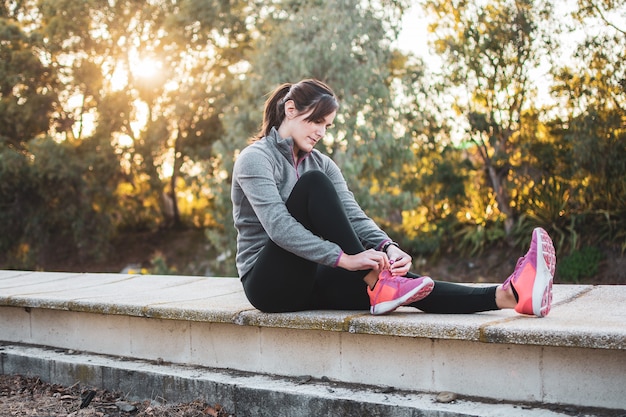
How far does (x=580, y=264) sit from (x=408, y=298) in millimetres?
8910

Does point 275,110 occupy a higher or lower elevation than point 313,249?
higher

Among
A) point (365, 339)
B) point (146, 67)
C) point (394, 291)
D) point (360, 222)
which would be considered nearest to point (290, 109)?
point (360, 222)

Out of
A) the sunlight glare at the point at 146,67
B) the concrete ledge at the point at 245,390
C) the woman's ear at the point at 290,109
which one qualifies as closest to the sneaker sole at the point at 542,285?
the concrete ledge at the point at 245,390

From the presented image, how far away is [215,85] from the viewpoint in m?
14.6

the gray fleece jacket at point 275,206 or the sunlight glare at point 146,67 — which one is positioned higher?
the sunlight glare at point 146,67

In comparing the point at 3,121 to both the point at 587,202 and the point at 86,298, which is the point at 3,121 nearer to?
the point at 587,202

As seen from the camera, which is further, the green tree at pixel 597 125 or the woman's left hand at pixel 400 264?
the green tree at pixel 597 125

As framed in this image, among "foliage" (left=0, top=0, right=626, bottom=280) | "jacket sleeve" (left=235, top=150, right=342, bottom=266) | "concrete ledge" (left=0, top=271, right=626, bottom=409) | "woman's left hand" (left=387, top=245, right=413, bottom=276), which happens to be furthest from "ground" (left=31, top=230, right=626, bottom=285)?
"jacket sleeve" (left=235, top=150, right=342, bottom=266)

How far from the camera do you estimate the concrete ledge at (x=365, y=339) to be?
7.50ft

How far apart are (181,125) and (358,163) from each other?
6.11 metres

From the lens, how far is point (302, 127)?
2.91 meters

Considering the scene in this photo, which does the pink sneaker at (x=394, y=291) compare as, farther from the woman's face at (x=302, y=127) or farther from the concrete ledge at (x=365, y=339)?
the woman's face at (x=302, y=127)

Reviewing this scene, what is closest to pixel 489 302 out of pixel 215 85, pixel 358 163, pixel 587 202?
pixel 358 163

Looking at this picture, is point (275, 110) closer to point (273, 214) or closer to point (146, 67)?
point (273, 214)
